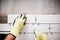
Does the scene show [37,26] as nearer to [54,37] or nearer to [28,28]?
[28,28]

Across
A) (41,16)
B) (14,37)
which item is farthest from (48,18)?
(14,37)

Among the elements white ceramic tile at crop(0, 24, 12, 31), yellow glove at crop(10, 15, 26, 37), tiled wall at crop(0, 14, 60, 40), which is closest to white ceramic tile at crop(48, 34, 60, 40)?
tiled wall at crop(0, 14, 60, 40)

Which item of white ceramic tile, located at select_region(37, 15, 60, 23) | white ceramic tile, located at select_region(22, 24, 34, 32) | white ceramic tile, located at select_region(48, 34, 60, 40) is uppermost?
white ceramic tile, located at select_region(37, 15, 60, 23)

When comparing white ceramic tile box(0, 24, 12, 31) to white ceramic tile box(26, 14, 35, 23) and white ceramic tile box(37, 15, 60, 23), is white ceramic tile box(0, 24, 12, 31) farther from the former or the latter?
white ceramic tile box(37, 15, 60, 23)

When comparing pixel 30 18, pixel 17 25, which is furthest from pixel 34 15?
pixel 17 25

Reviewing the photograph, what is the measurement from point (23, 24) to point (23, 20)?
0.15 feet

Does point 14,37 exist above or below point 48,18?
below

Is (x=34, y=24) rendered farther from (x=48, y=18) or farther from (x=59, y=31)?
(x=59, y=31)

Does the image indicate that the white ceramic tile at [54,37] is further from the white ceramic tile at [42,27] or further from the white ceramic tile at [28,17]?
the white ceramic tile at [28,17]

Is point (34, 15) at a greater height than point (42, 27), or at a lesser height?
greater

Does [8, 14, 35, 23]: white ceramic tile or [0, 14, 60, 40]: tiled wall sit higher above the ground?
[8, 14, 35, 23]: white ceramic tile

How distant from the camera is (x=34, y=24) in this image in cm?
135

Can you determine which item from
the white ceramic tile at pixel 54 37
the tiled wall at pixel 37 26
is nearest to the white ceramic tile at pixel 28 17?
the tiled wall at pixel 37 26

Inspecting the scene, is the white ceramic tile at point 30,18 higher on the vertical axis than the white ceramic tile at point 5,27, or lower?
higher
